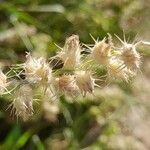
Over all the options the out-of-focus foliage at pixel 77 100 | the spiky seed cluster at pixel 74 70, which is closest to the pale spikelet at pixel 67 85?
the spiky seed cluster at pixel 74 70

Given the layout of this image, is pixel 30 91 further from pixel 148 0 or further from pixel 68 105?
pixel 148 0

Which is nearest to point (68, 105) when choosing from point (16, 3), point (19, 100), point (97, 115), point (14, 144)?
point (97, 115)

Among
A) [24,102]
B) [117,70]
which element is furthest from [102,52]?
[24,102]

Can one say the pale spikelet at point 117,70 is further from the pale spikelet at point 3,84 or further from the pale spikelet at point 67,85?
the pale spikelet at point 3,84

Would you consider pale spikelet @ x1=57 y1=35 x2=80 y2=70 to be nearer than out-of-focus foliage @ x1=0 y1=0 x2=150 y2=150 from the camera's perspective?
Yes

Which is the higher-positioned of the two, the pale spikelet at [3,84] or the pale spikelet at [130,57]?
the pale spikelet at [130,57]

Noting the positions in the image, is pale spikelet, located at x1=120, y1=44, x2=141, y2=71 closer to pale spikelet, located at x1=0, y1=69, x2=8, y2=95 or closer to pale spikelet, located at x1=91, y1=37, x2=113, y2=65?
pale spikelet, located at x1=91, y1=37, x2=113, y2=65

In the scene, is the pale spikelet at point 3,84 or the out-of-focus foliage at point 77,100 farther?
the out-of-focus foliage at point 77,100

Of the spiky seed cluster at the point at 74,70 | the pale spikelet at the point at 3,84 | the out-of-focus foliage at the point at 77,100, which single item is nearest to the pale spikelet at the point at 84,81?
the spiky seed cluster at the point at 74,70

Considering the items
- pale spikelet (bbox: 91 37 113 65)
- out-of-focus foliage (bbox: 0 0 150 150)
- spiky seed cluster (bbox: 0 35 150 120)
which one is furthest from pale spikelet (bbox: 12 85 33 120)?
out-of-focus foliage (bbox: 0 0 150 150)
